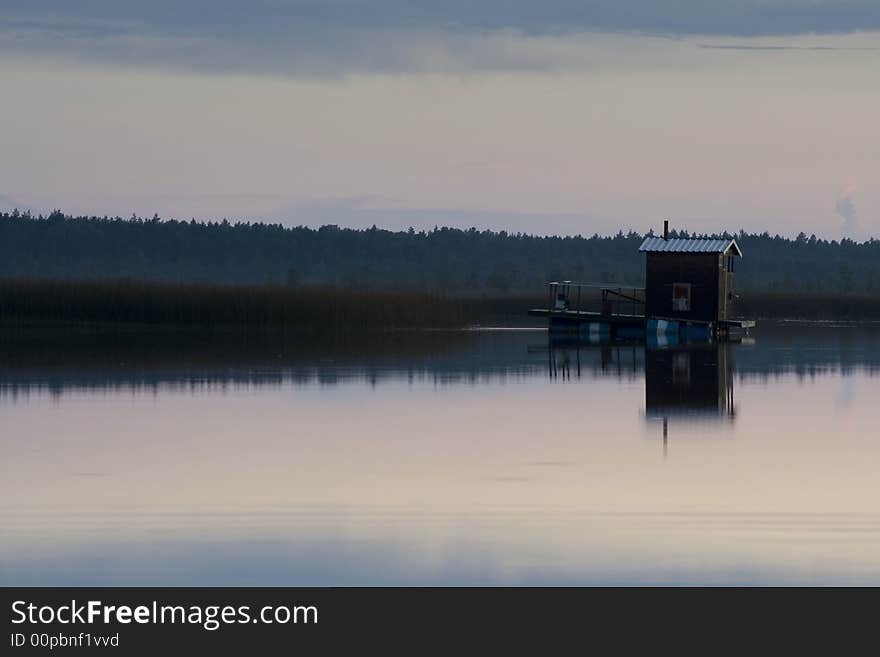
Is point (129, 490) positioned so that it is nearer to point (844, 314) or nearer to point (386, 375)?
point (386, 375)

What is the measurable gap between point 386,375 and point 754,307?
208ft

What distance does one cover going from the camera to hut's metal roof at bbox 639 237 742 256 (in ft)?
212

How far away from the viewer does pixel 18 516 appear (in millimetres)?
16531

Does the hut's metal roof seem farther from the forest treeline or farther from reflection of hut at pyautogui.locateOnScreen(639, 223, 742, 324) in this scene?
the forest treeline

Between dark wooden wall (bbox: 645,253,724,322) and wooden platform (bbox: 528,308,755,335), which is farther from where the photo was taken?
dark wooden wall (bbox: 645,253,724,322)

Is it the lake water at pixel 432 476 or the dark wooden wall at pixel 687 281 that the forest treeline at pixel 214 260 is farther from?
the lake water at pixel 432 476

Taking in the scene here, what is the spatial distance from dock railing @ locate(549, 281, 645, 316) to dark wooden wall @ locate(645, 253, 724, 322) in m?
0.80

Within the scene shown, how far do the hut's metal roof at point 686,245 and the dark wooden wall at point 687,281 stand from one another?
0.57 ft
